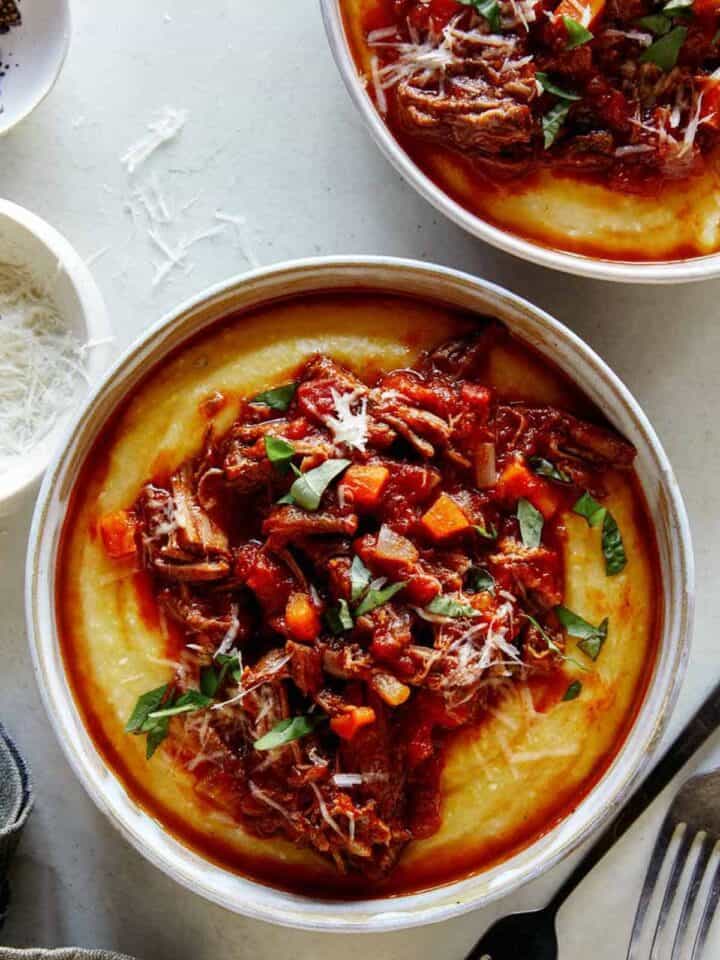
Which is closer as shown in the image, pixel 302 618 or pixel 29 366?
pixel 302 618

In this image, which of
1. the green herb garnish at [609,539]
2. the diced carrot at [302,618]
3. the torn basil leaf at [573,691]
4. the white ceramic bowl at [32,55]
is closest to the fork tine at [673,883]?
the torn basil leaf at [573,691]

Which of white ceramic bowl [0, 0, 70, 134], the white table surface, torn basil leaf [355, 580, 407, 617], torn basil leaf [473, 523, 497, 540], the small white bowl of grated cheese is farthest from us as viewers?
the white table surface

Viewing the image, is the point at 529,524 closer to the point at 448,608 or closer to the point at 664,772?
the point at 448,608

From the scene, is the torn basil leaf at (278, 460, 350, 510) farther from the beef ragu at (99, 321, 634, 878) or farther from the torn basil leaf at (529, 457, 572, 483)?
the torn basil leaf at (529, 457, 572, 483)

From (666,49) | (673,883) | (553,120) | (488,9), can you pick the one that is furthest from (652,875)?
(488,9)

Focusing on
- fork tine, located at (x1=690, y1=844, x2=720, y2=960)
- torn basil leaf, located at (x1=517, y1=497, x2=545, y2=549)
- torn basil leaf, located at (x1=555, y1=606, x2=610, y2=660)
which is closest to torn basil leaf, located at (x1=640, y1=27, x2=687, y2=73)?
torn basil leaf, located at (x1=517, y1=497, x2=545, y2=549)

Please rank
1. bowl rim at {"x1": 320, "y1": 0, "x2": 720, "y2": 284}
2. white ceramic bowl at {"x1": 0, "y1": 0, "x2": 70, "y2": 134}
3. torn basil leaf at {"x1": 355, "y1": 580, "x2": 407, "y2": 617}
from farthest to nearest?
1. white ceramic bowl at {"x1": 0, "y1": 0, "x2": 70, "y2": 134}
2. bowl rim at {"x1": 320, "y1": 0, "x2": 720, "y2": 284}
3. torn basil leaf at {"x1": 355, "y1": 580, "x2": 407, "y2": 617}

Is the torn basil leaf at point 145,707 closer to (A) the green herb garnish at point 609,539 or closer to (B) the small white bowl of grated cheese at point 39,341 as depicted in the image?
(B) the small white bowl of grated cheese at point 39,341
